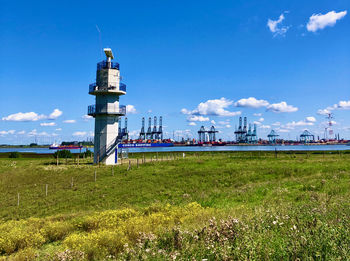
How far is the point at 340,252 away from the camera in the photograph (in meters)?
3.76

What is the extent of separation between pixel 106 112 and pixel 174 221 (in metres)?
30.0

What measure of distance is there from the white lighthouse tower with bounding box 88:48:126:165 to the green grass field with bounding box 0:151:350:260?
41.1 ft

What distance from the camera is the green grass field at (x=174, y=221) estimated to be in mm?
4434

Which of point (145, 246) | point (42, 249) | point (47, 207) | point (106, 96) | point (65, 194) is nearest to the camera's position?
point (145, 246)

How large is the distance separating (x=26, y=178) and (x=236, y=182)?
76.4 ft

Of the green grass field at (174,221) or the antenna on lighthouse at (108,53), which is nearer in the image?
the green grass field at (174,221)

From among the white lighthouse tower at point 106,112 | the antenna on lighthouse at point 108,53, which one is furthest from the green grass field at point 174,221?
the antenna on lighthouse at point 108,53

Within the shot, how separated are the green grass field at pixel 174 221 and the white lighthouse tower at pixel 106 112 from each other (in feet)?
41.1

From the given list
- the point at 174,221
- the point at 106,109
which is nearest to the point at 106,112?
the point at 106,109

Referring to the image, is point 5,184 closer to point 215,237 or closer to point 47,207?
point 47,207

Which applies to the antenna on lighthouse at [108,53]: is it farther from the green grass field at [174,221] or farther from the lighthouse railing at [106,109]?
the green grass field at [174,221]

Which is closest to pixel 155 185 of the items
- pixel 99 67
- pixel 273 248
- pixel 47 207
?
pixel 47 207

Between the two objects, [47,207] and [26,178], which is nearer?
[47,207]

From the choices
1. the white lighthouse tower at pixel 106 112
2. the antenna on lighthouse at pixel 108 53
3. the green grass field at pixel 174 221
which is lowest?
the green grass field at pixel 174 221
